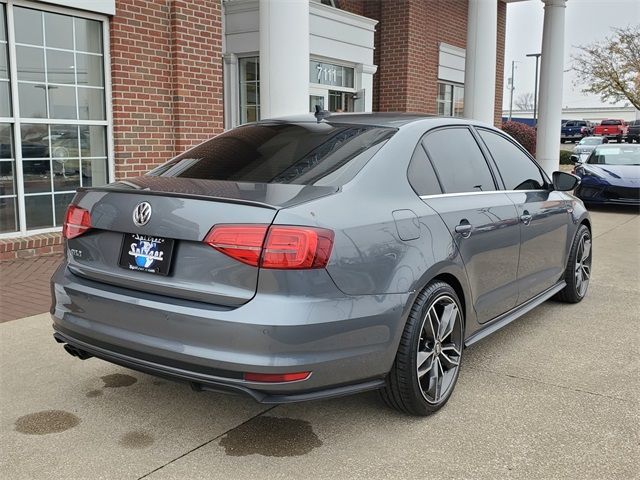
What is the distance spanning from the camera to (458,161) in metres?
4.08

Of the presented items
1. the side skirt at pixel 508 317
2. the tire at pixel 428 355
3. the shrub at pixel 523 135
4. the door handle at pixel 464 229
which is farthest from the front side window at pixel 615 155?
the tire at pixel 428 355

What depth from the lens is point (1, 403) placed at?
3631 mm

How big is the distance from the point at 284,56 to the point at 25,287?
11.2ft

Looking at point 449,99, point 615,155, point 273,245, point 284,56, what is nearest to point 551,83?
point 615,155

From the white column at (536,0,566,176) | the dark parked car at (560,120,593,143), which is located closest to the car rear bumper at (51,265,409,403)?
the white column at (536,0,566,176)

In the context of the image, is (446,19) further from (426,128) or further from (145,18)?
(426,128)

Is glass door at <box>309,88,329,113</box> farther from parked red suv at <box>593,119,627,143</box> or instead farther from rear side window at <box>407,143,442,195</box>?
parked red suv at <box>593,119,627,143</box>

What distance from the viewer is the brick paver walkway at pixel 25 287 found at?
5321 mm

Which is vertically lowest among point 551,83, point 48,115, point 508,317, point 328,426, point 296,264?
point 328,426

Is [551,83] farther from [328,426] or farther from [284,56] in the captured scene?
[328,426]

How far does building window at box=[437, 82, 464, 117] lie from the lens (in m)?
15.4

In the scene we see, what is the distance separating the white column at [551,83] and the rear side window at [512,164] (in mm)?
9232

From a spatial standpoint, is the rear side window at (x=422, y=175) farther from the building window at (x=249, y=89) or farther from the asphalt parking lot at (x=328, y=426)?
the building window at (x=249, y=89)

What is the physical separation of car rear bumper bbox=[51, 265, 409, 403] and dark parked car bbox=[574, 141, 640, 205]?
10.7 meters
